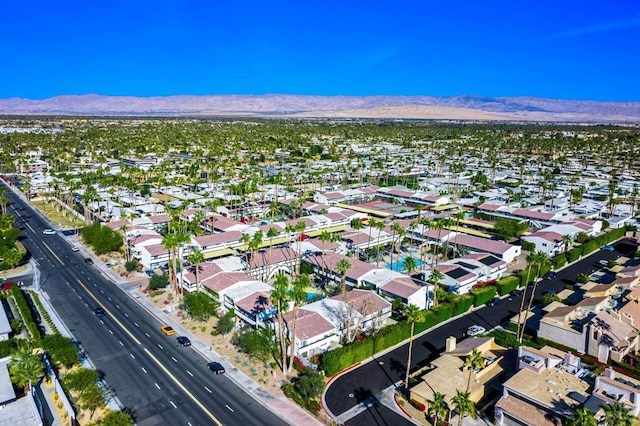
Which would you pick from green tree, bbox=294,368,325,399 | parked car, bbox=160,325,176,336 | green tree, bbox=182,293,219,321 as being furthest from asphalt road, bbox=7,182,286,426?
green tree, bbox=182,293,219,321

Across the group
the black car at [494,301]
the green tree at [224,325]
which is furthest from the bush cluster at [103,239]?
the black car at [494,301]

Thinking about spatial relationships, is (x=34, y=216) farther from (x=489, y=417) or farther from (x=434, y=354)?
(x=489, y=417)

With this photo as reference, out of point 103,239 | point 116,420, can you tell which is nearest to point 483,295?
point 116,420

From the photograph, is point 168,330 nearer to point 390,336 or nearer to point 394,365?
point 390,336

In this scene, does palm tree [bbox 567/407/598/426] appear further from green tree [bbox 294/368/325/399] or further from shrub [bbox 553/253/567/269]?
shrub [bbox 553/253/567/269]

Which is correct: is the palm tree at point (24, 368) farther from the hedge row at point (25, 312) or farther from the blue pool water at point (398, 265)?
the blue pool water at point (398, 265)

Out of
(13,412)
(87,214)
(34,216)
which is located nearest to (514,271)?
(13,412)
